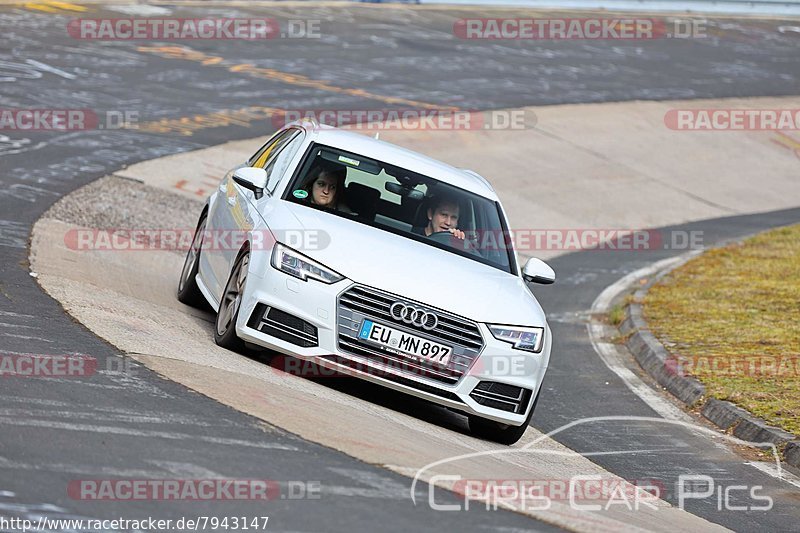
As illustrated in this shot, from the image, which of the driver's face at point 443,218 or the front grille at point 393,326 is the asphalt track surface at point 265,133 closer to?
the front grille at point 393,326

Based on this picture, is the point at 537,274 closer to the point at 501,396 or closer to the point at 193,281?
the point at 501,396

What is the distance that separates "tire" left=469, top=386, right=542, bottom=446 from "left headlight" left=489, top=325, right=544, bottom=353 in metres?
0.35

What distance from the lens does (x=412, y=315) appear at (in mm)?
7754

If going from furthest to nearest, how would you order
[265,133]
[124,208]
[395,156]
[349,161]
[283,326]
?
[265,133] → [124,208] → [395,156] → [349,161] → [283,326]

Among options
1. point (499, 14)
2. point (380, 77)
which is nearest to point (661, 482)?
point (380, 77)

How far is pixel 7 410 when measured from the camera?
20.4 feet

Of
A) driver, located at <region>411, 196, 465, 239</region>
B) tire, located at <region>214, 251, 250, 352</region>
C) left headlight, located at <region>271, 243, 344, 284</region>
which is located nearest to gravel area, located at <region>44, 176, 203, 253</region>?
tire, located at <region>214, 251, 250, 352</region>

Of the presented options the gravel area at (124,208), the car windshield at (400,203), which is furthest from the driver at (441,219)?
the gravel area at (124,208)

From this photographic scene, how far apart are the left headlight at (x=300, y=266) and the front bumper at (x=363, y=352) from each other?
1.6 inches

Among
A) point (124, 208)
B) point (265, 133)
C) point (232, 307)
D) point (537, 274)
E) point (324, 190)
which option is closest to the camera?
point (232, 307)

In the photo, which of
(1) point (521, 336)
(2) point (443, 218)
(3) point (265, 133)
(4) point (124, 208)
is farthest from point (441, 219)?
(3) point (265, 133)

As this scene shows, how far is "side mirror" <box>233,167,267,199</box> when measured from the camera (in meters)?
8.89

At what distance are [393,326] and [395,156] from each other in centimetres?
213

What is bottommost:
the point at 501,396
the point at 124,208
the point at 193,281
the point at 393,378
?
the point at 124,208
